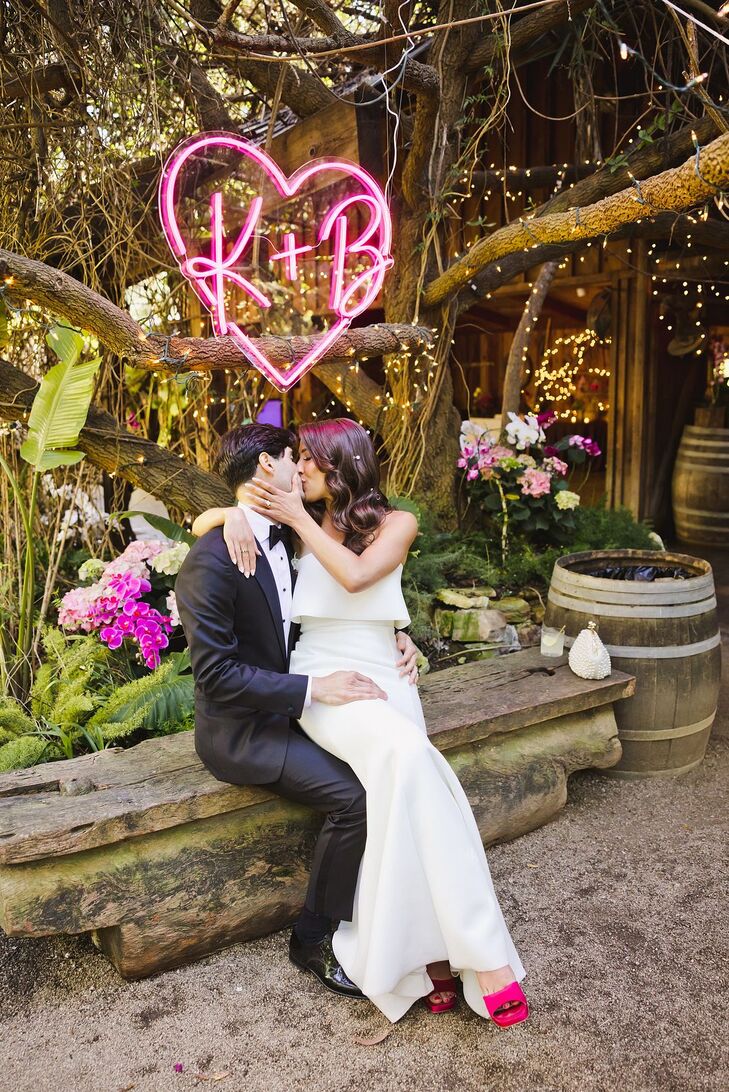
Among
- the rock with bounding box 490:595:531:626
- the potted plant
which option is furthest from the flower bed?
the potted plant

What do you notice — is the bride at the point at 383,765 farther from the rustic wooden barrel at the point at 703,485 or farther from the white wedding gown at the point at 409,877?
the rustic wooden barrel at the point at 703,485

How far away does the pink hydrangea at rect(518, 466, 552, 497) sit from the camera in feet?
15.5

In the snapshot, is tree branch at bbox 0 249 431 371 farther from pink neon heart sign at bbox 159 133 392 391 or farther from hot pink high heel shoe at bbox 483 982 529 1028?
hot pink high heel shoe at bbox 483 982 529 1028

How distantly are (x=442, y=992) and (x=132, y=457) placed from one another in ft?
8.59

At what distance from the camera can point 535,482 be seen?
4.74 metres

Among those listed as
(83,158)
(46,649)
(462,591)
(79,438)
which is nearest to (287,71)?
(83,158)

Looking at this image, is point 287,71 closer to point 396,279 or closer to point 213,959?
point 396,279

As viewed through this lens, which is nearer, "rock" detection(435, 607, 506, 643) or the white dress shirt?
the white dress shirt

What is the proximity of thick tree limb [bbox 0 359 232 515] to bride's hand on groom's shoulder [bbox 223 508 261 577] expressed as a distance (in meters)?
1.55

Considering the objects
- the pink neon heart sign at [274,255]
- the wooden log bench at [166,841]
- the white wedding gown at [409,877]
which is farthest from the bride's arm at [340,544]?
the pink neon heart sign at [274,255]

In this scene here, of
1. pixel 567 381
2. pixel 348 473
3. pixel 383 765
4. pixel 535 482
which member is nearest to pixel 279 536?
pixel 348 473

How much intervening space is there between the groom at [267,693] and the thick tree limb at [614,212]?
165 cm

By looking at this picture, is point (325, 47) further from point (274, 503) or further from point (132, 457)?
point (274, 503)

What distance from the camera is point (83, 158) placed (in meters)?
4.29
